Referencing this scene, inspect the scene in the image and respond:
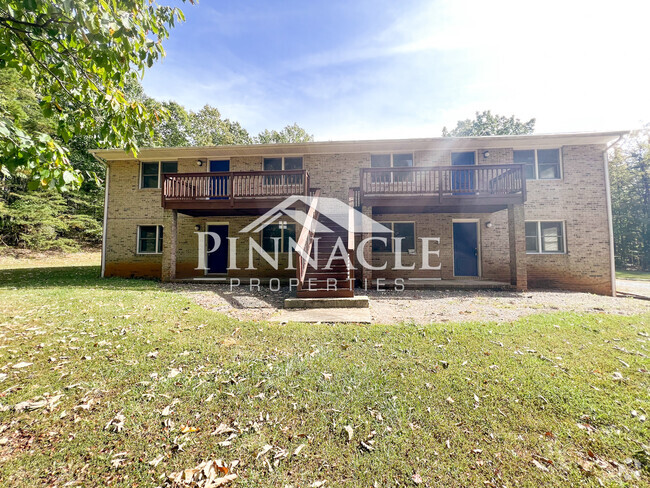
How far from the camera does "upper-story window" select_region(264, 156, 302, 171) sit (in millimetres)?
12125

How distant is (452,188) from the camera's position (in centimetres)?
919

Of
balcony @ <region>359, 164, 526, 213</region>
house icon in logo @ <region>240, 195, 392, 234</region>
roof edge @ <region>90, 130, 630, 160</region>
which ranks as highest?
roof edge @ <region>90, 130, 630, 160</region>

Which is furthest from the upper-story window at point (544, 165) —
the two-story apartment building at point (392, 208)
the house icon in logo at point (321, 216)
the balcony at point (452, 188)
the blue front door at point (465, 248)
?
the house icon in logo at point (321, 216)

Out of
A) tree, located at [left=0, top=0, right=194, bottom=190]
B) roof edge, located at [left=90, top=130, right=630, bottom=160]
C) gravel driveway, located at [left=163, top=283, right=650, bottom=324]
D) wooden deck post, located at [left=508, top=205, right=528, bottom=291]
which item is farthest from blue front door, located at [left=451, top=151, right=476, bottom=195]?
tree, located at [left=0, top=0, right=194, bottom=190]

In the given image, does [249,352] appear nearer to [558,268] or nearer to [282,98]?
[558,268]

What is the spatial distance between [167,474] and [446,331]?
Answer: 4237 mm

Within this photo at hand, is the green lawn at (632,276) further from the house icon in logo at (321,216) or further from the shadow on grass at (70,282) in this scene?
the shadow on grass at (70,282)

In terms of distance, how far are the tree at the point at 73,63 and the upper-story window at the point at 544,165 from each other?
12836mm

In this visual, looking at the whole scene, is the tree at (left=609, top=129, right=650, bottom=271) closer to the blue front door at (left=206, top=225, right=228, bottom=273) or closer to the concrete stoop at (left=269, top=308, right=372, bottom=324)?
the concrete stoop at (left=269, top=308, right=372, bottom=324)

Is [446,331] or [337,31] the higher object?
[337,31]

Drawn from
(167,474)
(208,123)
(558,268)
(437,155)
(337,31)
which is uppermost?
(208,123)

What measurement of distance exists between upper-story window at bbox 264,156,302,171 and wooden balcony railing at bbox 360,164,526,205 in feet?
12.7

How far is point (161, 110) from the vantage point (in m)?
3.77

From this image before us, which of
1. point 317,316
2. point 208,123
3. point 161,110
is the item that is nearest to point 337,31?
point 161,110
